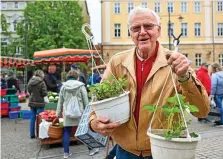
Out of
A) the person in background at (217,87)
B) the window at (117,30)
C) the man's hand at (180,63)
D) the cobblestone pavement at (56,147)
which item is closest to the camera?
the man's hand at (180,63)

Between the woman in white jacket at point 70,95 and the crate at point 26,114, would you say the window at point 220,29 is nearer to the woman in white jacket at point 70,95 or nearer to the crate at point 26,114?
the crate at point 26,114

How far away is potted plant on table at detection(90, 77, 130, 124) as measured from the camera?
1984 mm

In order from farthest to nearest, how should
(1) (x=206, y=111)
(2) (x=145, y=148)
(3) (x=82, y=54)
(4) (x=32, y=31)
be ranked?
(4) (x=32, y=31) < (3) (x=82, y=54) < (2) (x=145, y=148) < (1) (x=206, y=111)

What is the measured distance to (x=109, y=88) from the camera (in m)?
2.06

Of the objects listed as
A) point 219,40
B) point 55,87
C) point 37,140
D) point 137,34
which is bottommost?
point 37,140

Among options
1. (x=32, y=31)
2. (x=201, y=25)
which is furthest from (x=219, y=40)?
(x=32, y=31)

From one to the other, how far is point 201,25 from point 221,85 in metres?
36.2

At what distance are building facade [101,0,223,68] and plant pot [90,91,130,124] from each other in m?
40.8

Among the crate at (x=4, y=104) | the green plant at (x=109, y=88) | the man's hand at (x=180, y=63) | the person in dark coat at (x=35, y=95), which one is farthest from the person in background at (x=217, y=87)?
the man's hand at (x=180, y=63)

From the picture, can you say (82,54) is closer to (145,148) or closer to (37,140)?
(37,140)

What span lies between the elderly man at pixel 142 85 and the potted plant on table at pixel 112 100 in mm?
45

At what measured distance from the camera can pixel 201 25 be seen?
43719 mm

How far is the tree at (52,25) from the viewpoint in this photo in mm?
37966

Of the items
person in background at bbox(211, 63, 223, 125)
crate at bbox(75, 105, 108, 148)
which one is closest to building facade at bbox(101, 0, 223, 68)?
person in background at bbox(211, 63, 223, 125)
